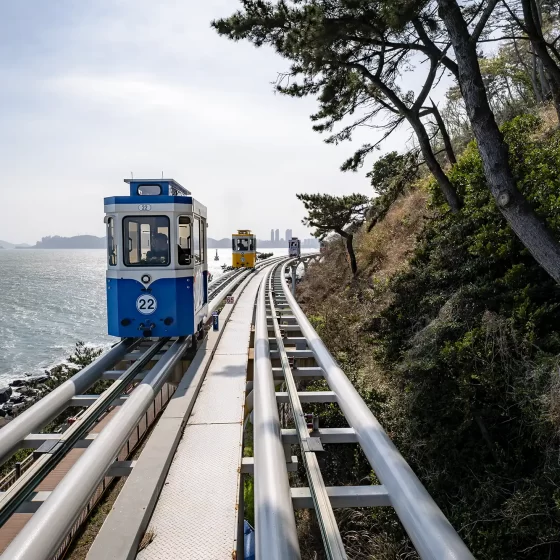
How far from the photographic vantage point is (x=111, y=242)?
8.05m

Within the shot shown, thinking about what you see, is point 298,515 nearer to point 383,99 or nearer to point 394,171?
point 383,99

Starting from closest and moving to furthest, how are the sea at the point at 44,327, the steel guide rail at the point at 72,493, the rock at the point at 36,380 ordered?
the steel guide rail at the point at 72,493, the rock at the point at 36,380, the sea at the point at 44,327

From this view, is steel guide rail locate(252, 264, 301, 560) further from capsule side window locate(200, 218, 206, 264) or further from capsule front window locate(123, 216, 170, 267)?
capsule side window locate(200, 218, 206, 264)

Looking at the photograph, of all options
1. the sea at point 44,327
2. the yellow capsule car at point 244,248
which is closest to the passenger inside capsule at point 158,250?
the sea at point 44,327

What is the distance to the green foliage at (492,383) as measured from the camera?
4.92m

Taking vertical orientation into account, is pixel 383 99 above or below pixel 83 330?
above

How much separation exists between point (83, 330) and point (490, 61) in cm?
4131

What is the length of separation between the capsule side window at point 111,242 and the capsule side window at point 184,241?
1.18 metres

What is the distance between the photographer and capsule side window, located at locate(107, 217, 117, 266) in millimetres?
8005

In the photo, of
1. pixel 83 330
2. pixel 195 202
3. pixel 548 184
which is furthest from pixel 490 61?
pixel 83 330

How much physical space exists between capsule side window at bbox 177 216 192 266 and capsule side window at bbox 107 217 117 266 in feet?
3.87

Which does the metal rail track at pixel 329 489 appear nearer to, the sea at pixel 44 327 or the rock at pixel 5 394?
the rock at pixel 5 394

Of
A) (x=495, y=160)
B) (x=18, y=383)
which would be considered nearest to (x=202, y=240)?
(x=495, y=160)

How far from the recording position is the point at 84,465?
151 inches
